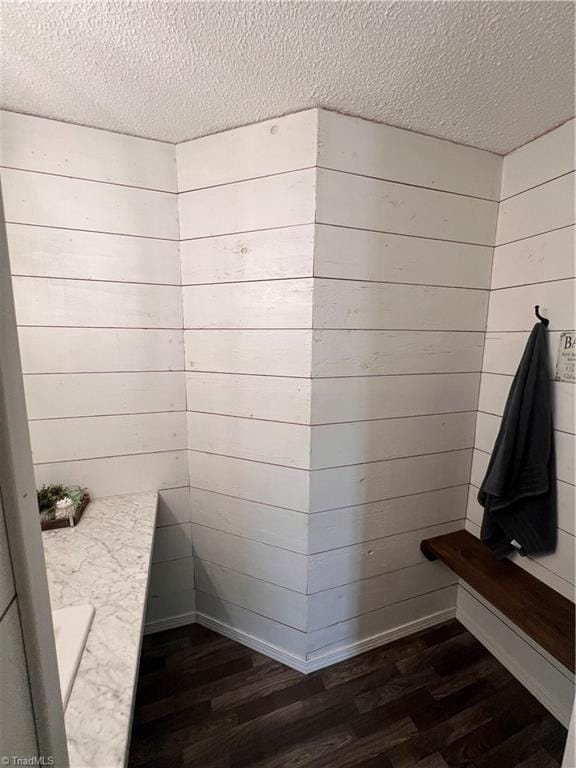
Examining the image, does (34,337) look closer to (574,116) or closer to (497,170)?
(497,170)

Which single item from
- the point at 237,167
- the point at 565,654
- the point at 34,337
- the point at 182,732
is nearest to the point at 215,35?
the point at 237,167

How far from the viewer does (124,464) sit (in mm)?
1488

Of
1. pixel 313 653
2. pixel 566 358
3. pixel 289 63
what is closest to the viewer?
pixel 289 63

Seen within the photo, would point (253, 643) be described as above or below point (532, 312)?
below

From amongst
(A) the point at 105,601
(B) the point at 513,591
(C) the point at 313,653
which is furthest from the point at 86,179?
(B) the point at 513,591

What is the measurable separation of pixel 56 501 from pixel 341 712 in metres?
1.45

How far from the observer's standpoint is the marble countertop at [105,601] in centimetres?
65

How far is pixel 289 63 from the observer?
949 mm

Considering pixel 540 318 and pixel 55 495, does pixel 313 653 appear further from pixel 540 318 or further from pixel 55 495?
pixel 540 318

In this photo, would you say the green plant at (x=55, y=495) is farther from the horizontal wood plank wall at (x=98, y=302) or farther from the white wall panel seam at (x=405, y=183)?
the white wall panel seam at (x=405, y=183)

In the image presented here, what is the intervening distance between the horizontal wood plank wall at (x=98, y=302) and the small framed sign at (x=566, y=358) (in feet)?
5.08

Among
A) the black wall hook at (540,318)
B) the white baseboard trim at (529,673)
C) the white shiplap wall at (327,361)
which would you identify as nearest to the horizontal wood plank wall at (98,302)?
the white shiplap wall at (327,361)

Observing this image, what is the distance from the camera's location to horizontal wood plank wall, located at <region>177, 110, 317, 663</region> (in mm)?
1202

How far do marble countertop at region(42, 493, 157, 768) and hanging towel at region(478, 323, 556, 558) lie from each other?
4.47 ft
